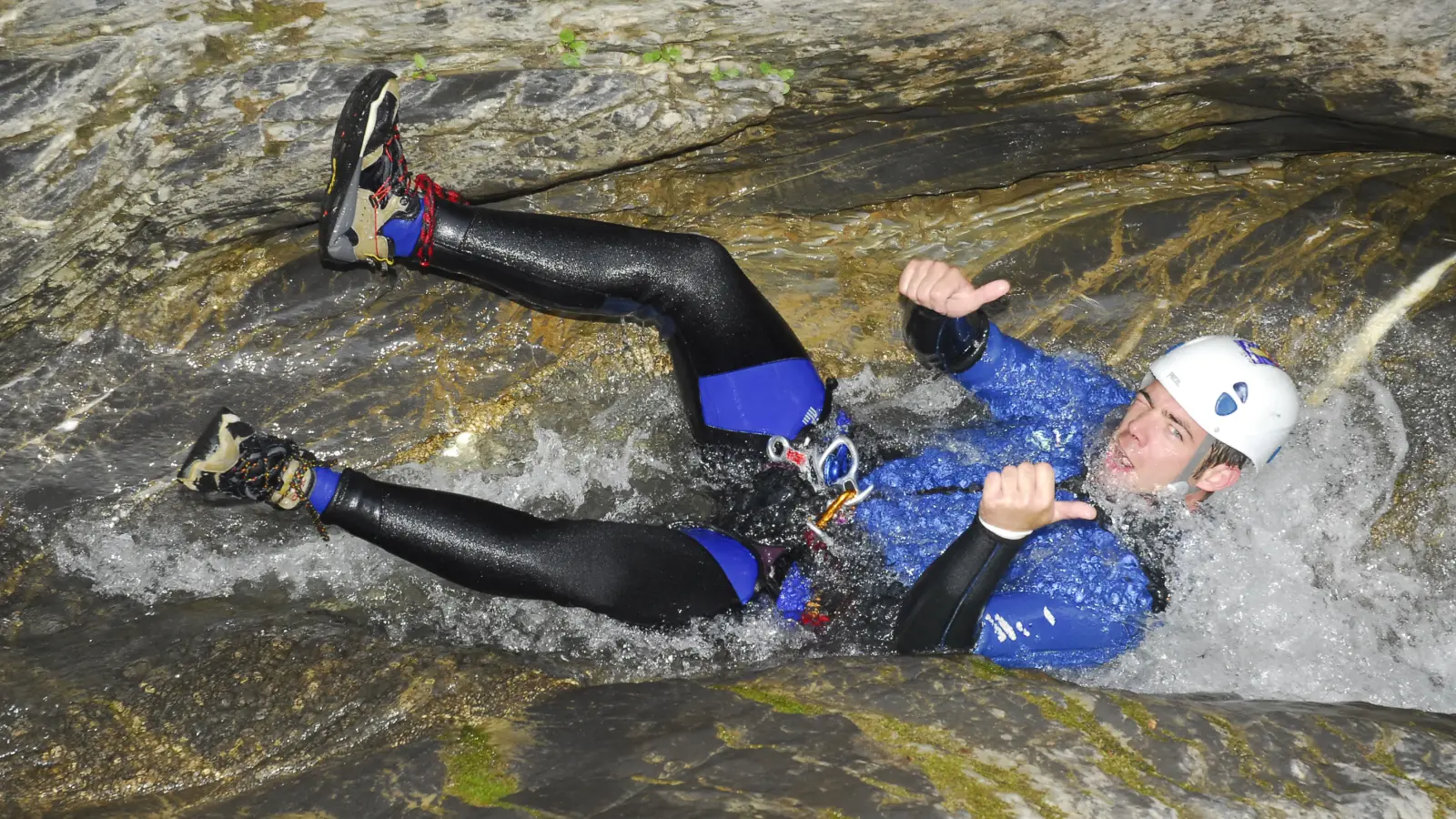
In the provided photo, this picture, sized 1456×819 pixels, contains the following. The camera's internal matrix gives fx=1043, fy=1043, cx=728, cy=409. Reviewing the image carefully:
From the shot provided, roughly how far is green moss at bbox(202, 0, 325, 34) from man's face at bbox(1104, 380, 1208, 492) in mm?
3344

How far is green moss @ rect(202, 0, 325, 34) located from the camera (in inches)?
140

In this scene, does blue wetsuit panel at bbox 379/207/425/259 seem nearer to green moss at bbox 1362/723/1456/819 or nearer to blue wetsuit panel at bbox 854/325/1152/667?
blue wetsuit panel at bbox 854/325/1152/667

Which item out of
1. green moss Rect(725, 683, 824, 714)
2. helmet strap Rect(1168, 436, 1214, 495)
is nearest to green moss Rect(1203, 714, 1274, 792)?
helmet strap Rect(1168, 436, 1214, 495)

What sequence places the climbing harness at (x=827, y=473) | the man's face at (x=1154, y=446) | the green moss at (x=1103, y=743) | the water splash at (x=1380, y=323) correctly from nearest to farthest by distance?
the green moss at (x=1103, y=743) < the man's face at (x=1154, y=446) < the climbing harness at (x=827, y=473) < the water splash at (x=1380, y=323)

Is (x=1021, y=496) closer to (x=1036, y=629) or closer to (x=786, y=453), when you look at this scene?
(x=1036, y=629)

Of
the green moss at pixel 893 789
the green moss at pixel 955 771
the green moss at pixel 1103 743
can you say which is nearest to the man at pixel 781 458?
the green moss at pixel 1103 743

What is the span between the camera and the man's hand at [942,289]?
13.1ft

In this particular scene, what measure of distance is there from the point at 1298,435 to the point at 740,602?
9.42ft

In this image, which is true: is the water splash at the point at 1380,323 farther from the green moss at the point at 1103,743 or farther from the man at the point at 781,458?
the green moss at the point at 1103,743

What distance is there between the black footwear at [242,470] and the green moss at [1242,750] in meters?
3.17

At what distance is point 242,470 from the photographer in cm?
367

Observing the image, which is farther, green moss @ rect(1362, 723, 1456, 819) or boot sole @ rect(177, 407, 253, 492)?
boot sole @ rect(177, 407, 253, 492)

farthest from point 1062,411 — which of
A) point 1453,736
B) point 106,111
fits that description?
point 106,111

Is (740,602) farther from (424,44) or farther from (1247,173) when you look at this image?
(1247,173)
